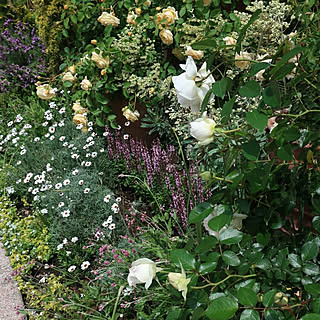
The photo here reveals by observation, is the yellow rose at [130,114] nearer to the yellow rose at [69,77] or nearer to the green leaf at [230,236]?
the yellow rose at [69,77]

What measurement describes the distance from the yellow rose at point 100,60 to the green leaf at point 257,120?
2.28 m

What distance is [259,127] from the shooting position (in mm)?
997

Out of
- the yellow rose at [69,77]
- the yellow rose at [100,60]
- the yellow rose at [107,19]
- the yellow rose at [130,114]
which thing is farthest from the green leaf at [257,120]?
the yellow rose at [69,77]

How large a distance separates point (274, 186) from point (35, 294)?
1880mm

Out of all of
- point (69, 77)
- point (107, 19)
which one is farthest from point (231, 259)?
point (69, 77)

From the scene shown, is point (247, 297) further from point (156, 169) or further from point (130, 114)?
point (130, 114)

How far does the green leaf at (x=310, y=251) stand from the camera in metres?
1.06

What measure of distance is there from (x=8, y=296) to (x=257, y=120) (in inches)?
87.8

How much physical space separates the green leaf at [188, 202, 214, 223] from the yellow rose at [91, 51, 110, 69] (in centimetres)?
223

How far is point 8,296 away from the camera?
105 inches

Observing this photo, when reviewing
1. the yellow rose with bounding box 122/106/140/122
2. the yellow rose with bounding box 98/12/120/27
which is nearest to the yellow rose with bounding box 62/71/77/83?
the yellow rose with bounding box 98/12/120/27

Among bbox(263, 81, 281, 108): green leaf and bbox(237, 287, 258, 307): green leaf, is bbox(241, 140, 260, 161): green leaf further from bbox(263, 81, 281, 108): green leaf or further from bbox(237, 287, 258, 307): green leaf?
bbox(237, 287, 258, 307): green leaf

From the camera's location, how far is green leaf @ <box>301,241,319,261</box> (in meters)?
1.06

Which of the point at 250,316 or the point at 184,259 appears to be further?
the point at 184,259
